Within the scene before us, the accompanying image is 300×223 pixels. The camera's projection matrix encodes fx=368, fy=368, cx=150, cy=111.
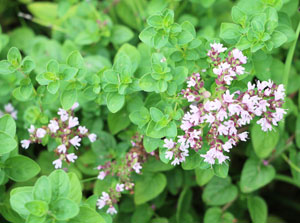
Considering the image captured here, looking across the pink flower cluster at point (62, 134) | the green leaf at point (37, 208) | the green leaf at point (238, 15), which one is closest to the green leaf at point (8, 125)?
the pink flower cluster at point (62, 134)

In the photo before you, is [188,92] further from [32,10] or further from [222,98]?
[32,10]

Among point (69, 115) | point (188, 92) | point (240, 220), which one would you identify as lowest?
point (240, 220)

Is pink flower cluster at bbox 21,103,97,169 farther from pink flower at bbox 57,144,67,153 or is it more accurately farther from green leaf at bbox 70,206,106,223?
green leaf at bbox 70,206,106,223

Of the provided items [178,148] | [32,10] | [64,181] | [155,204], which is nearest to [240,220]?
[155,204]

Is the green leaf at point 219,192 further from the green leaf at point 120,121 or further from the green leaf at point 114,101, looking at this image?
the green leaf at point 114,101

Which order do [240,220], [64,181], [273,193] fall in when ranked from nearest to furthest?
[64,181] → [240,220] → [273,193]
